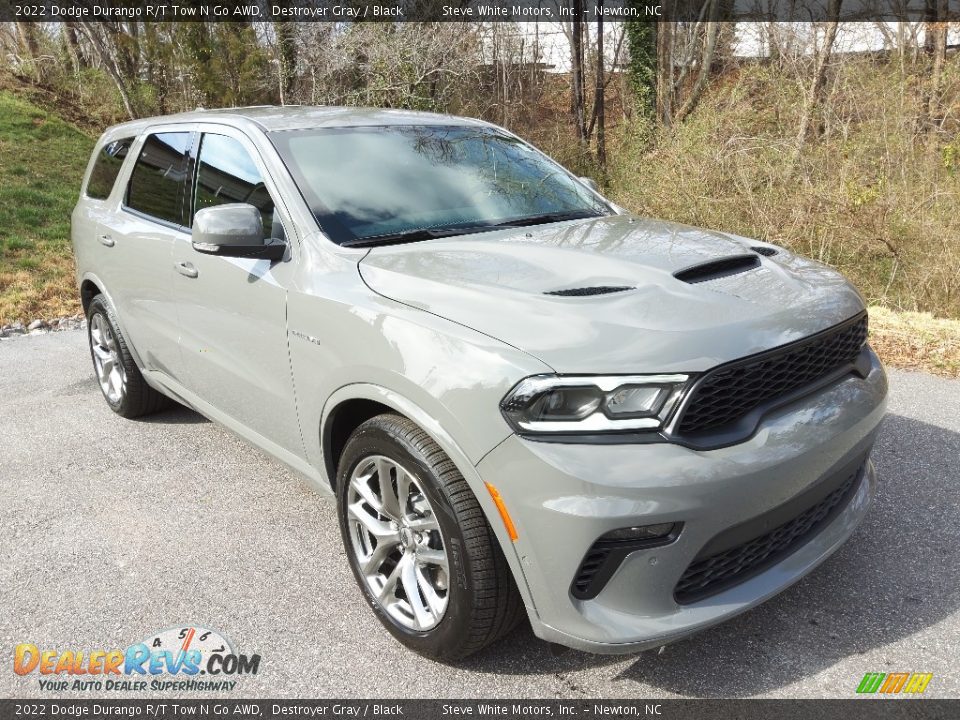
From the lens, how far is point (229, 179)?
12.0 ft

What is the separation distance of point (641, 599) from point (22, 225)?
492 inches

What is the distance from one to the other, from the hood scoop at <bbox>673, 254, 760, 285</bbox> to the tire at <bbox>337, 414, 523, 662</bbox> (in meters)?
1.04

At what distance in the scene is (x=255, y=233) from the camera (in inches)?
120

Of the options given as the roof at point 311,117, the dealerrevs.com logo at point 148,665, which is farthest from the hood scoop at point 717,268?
the dealerrevs.com logo at point 148,665

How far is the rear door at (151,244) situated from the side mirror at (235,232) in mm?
904

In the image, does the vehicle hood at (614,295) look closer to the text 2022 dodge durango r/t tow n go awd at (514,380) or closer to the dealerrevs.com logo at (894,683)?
the text 2022 dodge durango r/t tow n go awd at (514,380)

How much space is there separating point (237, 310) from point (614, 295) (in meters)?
1.70

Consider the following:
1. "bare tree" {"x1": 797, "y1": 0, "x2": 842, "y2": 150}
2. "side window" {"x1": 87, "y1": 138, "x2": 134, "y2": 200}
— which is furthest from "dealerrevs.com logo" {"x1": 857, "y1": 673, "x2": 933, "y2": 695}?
"bare tree" {"x1": 797, "y1": 0, "x2": 842, "y2": 150}

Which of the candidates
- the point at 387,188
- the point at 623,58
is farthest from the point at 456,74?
the point at 387,188

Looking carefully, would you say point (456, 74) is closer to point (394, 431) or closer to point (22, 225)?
point (22, 225)

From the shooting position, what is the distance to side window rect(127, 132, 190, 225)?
4.06m

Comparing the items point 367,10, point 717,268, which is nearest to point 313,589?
point 717,268

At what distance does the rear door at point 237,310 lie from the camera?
3.16 m

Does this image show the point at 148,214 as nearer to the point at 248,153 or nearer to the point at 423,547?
the point at 248,153
